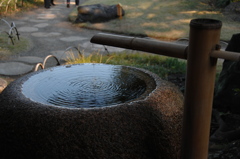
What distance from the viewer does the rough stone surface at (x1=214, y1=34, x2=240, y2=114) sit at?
3.71 metres

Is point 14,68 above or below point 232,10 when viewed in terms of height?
below

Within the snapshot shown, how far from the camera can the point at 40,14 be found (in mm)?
10750

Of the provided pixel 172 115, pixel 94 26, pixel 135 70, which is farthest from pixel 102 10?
pixel 172 115

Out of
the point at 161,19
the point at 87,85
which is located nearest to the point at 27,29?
the point at 161,19

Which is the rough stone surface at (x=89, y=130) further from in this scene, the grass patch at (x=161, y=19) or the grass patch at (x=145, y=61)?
the grass patch at (x=161, y=19)

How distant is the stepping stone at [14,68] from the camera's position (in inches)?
194

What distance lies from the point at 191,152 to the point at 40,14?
10.1m

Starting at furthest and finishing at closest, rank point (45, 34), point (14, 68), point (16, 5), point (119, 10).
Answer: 1. point (16, 5)
2. point (119, 10)
3. point (45, 34)
4. point (14, 68)

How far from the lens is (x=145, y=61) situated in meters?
5.76

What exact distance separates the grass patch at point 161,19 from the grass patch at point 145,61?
224cm

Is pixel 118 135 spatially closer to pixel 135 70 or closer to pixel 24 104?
pixel 24 104

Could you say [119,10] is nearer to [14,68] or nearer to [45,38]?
[45,38]

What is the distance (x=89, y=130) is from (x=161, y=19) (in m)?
8.49

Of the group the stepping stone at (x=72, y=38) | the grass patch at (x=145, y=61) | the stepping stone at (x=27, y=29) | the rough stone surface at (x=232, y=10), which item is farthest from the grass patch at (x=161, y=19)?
the grass patch at (x=145, y=61)
